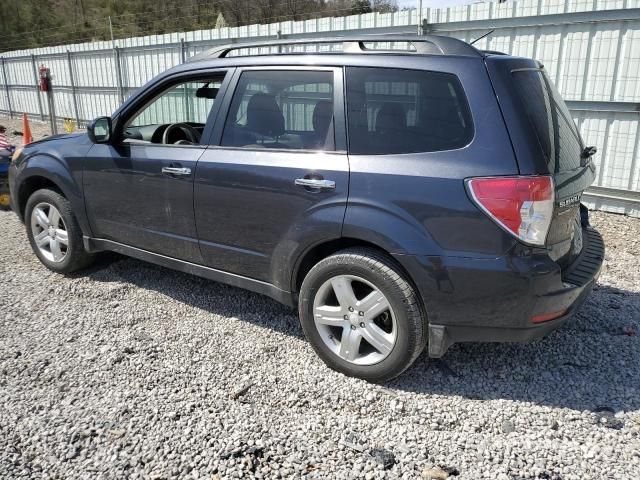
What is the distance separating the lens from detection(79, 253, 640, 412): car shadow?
10.3 feet

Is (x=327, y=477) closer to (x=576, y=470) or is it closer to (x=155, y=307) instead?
(x=576, y=470)

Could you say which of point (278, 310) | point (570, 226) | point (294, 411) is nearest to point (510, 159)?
point (570, 226)

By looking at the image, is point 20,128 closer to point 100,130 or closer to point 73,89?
point 73,89

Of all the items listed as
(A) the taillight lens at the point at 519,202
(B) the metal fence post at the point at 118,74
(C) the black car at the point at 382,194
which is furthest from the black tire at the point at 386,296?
(B) the metal fence post at the point at 118,74

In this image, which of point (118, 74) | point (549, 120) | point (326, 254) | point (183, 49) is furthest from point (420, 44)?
point (118, 74)

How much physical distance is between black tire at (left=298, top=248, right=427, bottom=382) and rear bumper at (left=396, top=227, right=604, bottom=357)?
83 mm

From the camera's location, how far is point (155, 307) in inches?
168

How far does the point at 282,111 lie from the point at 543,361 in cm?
231

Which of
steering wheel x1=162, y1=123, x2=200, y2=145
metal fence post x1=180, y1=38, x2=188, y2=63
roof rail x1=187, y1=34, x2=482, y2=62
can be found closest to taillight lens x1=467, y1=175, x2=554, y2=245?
roof rail x1=187, y1=34, x2=482, y2=62

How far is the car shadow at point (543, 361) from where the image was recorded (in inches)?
124

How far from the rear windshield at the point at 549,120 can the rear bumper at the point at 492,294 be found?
55cm

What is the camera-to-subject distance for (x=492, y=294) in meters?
2.78

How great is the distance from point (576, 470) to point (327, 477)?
3.73ft

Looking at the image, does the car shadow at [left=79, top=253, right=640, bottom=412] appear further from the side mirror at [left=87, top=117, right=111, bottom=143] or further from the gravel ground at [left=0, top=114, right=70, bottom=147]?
the gravel ground at [left=0, top=114, right=70, bottom=147]
